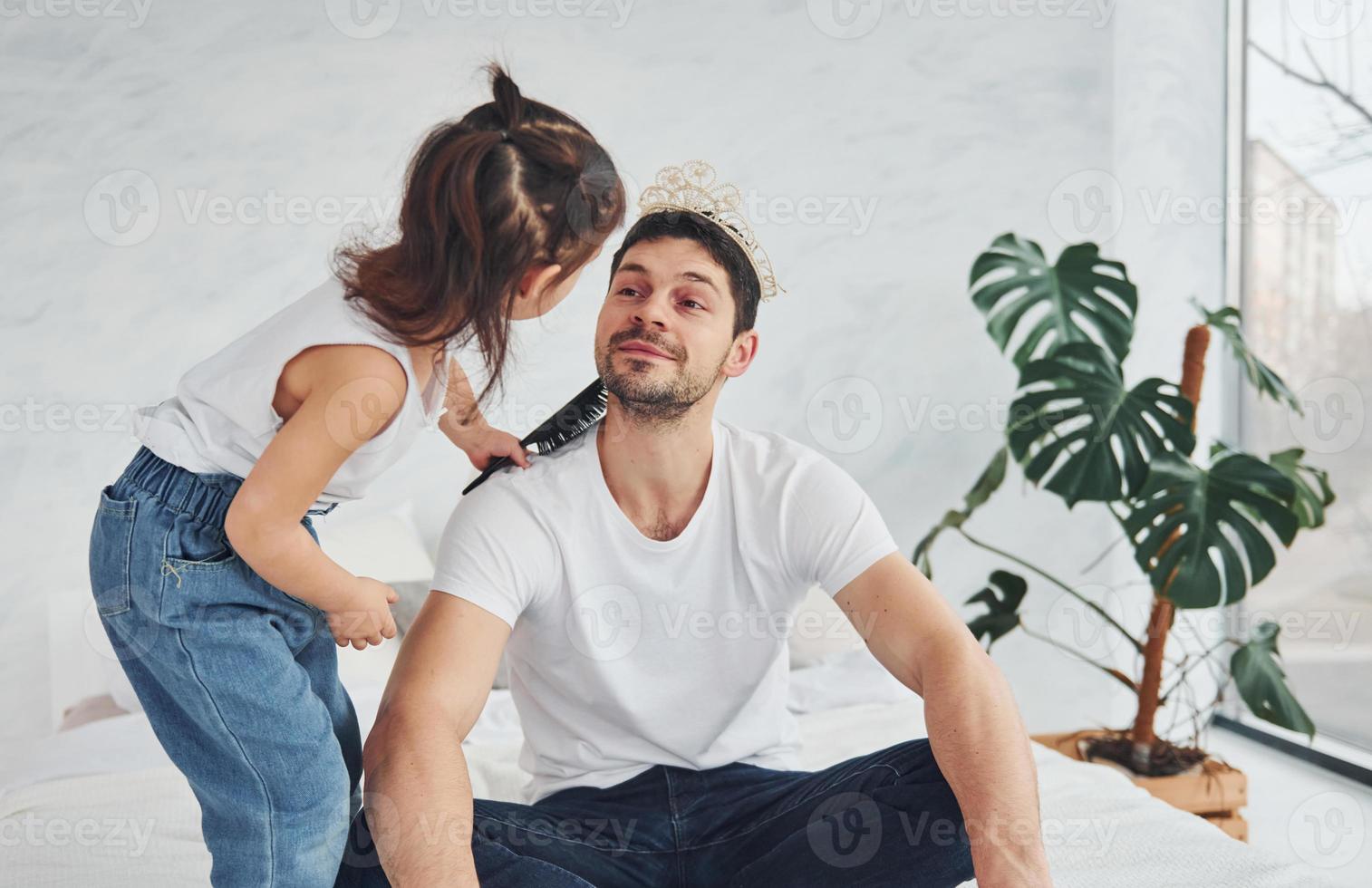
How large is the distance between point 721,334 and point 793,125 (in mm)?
1616

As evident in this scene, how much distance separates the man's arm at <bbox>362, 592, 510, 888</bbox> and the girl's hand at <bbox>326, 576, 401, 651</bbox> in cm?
13

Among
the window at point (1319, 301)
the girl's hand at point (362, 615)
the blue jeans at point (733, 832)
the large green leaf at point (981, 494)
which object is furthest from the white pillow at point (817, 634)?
the girl's hand at point (362, 615)

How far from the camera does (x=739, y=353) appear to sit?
1708mm

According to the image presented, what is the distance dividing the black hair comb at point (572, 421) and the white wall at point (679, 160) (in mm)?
1209

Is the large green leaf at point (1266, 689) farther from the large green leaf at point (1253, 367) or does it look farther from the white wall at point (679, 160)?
the white wall at point (679, 160)

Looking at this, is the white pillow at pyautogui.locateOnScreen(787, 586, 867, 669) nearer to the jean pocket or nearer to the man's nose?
the man's nose

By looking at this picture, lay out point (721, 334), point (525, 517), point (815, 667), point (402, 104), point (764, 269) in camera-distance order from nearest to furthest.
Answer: point (525, 517)
point (721, 334)
point (764, 269)
point (815, 667)
point (402, 104)

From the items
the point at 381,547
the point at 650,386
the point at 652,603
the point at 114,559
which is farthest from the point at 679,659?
the point at 381,547

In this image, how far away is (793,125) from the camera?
3070 mm

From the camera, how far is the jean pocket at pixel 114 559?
117cm

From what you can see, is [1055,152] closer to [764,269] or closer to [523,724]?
[764,269]

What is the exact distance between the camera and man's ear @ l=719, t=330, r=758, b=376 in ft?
5.50

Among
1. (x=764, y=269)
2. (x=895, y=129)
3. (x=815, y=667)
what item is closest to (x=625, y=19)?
(x=895, y=129)

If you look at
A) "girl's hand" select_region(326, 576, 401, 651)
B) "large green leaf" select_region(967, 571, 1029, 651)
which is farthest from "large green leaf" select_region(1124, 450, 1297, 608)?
"girl's hand" select_region(326, 576, 401, 651)
